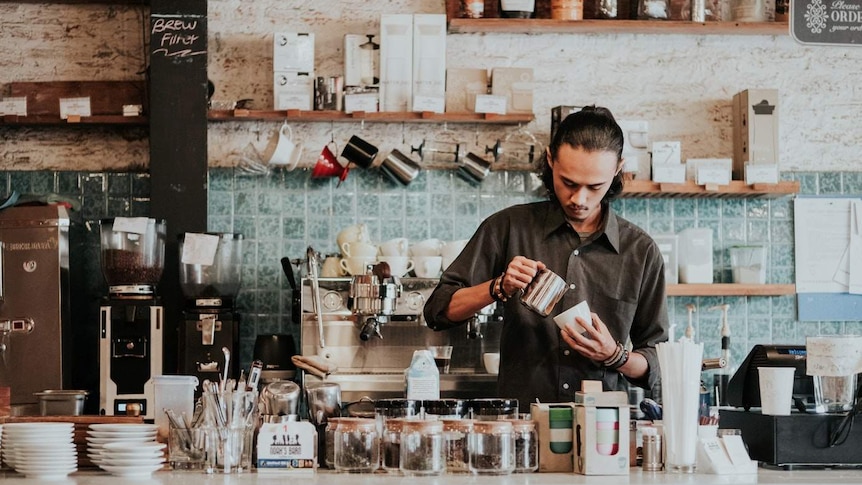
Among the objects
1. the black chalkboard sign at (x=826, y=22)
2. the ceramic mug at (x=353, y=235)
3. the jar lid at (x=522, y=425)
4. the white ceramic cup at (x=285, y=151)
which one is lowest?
the jar lid at (x=522, y=425)

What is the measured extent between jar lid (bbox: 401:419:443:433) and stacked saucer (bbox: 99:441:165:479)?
2.00ft

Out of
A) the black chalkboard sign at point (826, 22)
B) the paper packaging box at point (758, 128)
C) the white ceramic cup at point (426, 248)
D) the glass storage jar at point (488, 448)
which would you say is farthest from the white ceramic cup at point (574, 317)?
the paper packaging box at point (758, 128)

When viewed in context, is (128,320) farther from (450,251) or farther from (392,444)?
(392,444)

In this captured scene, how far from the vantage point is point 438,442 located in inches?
108

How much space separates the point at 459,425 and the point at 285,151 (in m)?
2.99

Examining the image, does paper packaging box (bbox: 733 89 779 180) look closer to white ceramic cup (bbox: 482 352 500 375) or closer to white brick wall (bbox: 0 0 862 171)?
white brick wall (bbox: 0 0 862 171)

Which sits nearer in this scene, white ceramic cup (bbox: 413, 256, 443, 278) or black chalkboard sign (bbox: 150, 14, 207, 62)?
white ceramic cup (bbox: 413, 256, 443, 278)

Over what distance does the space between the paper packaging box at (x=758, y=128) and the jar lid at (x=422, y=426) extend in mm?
3388

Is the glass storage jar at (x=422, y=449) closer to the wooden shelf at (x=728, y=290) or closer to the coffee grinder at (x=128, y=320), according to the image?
the coffee grinder at (x=128, y=320)

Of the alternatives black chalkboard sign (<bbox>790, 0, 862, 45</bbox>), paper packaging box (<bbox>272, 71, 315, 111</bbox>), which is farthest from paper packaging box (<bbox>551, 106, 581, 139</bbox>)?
black chalkboard sign (<bbox>790, 0, 862, 45</bbox>)

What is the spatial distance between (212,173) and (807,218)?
3.01 meters

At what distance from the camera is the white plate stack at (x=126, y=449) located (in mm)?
2770

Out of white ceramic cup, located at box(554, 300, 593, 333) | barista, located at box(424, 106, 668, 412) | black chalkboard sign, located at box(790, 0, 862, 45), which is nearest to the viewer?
white ceramic cup, located at box(554, 300, 593, 333)

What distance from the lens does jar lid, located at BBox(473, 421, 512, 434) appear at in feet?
9.04
